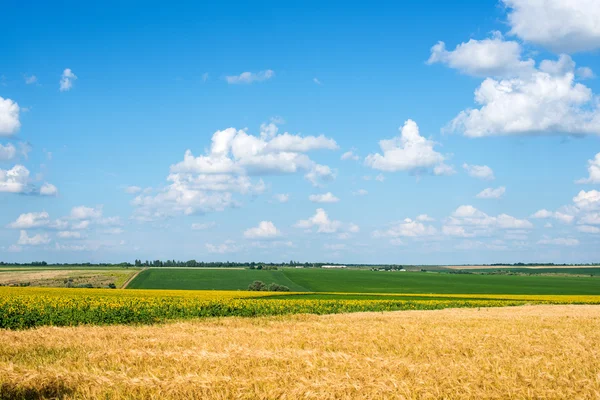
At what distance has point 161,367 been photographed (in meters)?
12.0

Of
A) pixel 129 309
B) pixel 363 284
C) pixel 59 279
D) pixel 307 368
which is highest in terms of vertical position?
pixel 307 368

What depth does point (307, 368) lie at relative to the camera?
37.9 ft

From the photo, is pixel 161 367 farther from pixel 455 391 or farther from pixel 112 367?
pixel 455 391

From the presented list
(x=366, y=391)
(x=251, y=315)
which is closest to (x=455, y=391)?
(x=366, y=391)

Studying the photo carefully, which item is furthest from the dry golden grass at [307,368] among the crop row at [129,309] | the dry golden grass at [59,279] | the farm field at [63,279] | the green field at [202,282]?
the dry golden grass at [59,279]

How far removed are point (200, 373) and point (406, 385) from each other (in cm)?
429

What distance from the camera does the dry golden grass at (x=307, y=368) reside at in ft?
31.7

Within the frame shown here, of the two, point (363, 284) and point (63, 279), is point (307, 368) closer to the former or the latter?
point (363, 284)

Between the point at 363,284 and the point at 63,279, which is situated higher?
the point at 63,279

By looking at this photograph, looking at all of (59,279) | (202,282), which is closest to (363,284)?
(202,282)

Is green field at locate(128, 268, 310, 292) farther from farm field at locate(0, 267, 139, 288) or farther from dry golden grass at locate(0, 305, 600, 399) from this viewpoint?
dry golden grass at locate(0, 305, 600, 399)

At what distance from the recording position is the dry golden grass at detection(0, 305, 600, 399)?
380 inches

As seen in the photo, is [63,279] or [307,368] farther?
[63,279]

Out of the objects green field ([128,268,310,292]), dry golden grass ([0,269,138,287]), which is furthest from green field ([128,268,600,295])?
dry golden grass ([0,269,138,287])
